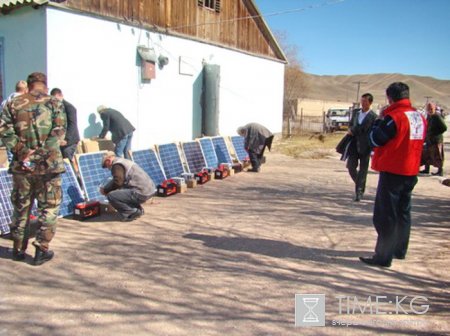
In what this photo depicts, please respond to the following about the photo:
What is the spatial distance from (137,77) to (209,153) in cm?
249

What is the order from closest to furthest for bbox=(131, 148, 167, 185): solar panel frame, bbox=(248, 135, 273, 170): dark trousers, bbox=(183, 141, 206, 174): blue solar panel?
bbox=(131, 148, 167, 185): solar panel frame < bbox=(183, 141, 206, 174): blue solar panel < bbox=(248, 135, 273, 170): dark trousers

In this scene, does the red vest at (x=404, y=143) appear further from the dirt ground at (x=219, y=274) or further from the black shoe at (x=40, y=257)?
the black shoe at (x=40, y=257)

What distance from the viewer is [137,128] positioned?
10.8m

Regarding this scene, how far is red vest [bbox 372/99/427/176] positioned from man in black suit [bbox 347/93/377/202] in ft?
8.60

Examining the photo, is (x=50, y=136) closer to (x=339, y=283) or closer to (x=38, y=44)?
(x=339, y=283)

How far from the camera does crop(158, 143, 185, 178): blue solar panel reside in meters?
8.79

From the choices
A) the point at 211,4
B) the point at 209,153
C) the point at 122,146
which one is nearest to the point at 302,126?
the point at 211,4

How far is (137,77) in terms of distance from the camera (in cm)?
1048

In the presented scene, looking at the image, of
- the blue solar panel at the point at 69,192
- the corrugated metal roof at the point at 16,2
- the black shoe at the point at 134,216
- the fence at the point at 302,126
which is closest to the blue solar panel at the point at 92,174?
the blue solar panel at the point at 69,192

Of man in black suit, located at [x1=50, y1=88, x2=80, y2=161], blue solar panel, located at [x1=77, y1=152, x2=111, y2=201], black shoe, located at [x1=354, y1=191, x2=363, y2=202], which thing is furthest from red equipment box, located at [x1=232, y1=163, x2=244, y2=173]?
man in black suit, located at [x1=50, y1=88, x2=80, y2=161]

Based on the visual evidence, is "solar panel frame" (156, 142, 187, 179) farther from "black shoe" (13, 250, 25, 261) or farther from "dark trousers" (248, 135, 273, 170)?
"black shoe" (13, 250, 25, 261)

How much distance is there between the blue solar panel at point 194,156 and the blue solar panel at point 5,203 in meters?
4.44

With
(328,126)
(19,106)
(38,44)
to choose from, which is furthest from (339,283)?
(328,126)

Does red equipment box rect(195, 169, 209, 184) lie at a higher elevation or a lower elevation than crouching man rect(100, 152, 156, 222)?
lower
